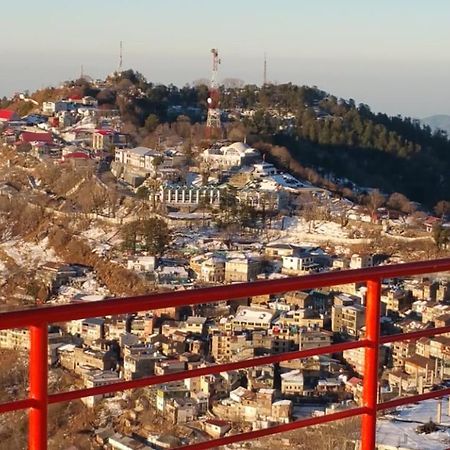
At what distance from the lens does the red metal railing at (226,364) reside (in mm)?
1027

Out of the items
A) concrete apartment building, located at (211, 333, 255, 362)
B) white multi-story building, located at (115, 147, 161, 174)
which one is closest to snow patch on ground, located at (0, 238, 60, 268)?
white multi-story building, located at (115, 147, 161, 174)

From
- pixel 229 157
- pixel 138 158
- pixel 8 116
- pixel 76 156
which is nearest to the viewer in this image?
pixel 76 156

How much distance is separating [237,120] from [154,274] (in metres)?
13.6

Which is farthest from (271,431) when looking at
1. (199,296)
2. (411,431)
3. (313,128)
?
(313,128)

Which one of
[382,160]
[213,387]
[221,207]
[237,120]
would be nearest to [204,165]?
[221,207]

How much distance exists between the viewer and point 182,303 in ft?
3.66

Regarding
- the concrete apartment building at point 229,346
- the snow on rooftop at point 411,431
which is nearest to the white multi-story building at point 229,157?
the concrete apartment building at point 229,346

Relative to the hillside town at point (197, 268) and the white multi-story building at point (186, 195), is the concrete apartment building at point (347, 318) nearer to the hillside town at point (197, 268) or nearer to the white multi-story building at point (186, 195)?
the hillside town at point (197, 268)

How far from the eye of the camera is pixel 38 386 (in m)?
1.04

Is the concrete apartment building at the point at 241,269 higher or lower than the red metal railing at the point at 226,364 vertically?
lower

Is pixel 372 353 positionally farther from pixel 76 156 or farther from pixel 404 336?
pixel 76 156

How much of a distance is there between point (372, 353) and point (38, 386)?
54 centimetres

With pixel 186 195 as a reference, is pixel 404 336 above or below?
above

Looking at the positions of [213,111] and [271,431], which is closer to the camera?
[271,431]
